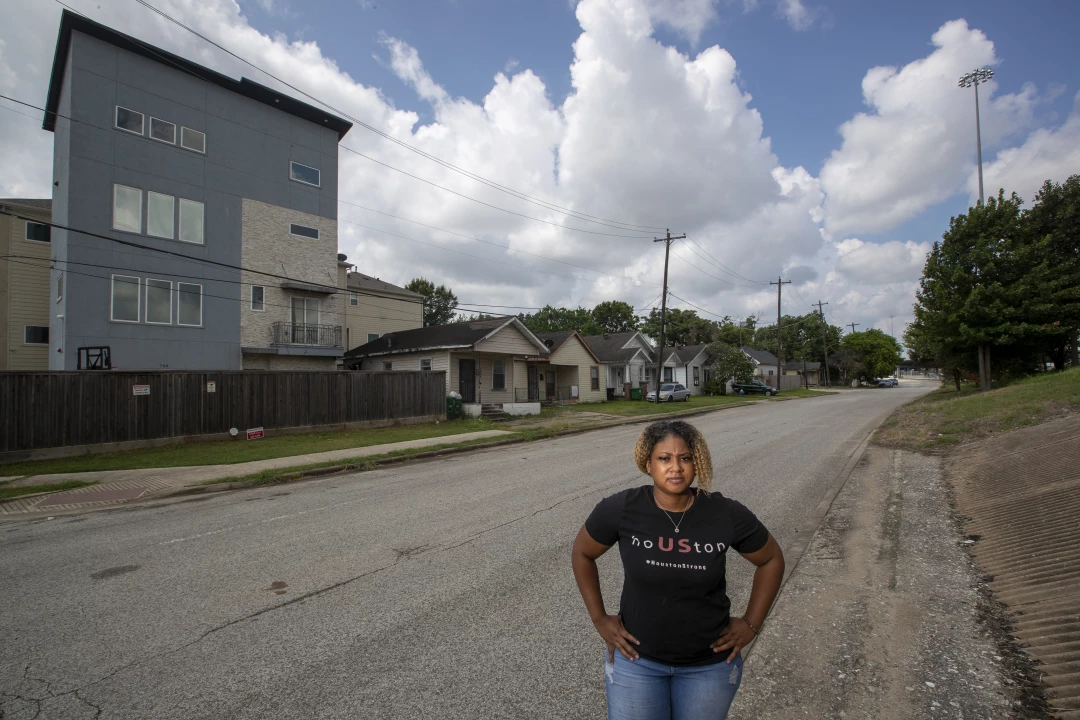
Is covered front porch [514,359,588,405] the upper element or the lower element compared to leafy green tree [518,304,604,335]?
lower

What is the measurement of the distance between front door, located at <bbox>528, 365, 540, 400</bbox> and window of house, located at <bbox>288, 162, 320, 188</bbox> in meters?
13.9

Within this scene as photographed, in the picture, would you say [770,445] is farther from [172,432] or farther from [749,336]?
[749,336]

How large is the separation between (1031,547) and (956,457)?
7.04m

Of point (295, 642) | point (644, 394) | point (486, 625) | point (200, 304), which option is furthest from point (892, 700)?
point (644, 394)

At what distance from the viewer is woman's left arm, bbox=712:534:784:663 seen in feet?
6.93

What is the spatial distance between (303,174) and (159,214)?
639 centimetres

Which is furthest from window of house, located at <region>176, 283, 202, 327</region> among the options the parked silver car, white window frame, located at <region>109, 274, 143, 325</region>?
the parked silver car

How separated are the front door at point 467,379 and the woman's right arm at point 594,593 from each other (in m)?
22.6

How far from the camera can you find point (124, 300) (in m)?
19.4

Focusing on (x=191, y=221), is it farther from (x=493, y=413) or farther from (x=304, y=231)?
(x=493, y=413)

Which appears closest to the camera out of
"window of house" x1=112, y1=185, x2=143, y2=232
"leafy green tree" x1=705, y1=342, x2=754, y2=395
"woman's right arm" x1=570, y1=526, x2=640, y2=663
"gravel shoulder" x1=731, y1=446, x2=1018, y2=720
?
"woman's right arm" x1=570, y1=526, x2=640, y2=663

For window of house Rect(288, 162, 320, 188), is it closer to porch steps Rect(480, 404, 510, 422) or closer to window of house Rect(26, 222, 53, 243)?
window of house Rect(26, 222, 53, 243)

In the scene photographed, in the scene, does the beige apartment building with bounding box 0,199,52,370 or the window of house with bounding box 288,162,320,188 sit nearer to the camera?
the beige apartment building with bounding box 0,199,52,370

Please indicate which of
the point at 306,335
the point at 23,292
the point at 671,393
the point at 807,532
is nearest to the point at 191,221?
the point at 306,335
